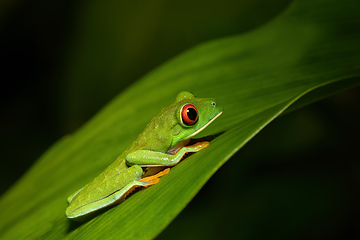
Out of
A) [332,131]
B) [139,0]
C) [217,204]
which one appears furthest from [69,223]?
[139,0]

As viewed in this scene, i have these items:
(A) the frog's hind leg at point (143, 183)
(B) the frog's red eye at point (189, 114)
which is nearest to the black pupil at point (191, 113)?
(B) the frog's red eye at point (189, 114)

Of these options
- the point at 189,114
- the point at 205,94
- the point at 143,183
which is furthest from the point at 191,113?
the point at 143,183

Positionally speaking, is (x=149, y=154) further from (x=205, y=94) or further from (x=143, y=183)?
(x=205, y=94)

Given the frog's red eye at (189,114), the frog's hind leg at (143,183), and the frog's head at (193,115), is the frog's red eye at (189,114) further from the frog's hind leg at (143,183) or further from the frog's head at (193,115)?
the frog's hind leg at (143,183)

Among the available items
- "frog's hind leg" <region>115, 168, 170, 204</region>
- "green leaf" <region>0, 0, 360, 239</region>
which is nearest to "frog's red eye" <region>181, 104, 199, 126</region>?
"green leaf" <region>0, 0, 360, 239</region>

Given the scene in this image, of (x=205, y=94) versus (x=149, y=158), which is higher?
(x=205, y=94)

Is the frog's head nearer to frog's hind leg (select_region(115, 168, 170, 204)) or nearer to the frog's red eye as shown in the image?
the frog's red eye

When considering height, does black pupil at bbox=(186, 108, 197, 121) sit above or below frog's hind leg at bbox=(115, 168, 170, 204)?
above

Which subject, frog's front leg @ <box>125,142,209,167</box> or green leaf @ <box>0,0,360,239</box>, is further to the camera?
frog's front leg @ <box>125,142,209,167</box>
